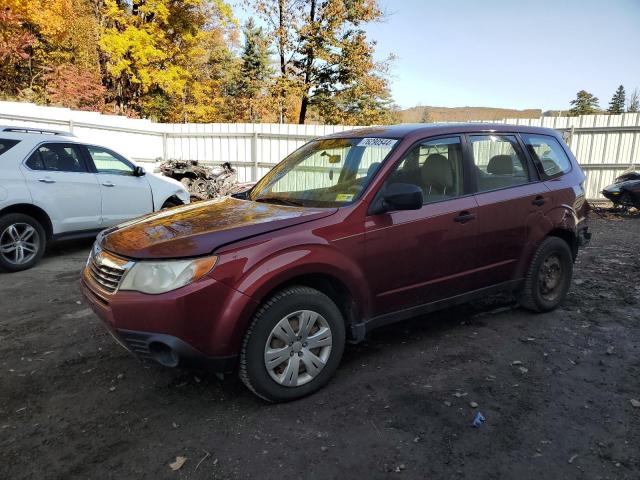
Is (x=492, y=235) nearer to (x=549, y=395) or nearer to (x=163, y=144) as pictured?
(x=549, y=395)

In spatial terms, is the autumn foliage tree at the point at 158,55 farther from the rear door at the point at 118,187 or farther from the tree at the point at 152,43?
the rear door at the point at 118,187

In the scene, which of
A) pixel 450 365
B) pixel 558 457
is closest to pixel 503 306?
A: pixel 450 365

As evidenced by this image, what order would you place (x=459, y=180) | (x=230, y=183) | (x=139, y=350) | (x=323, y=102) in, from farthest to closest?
(x=323, y=102) → (x=230, y=183) → (x=459, y=180) → (x=139, y=350)

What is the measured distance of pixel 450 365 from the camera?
3557 millimetres

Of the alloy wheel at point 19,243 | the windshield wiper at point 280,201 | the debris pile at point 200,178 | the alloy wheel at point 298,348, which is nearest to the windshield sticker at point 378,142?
the windshield wiper at point 280,201

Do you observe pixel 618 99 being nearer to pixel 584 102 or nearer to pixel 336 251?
pixel 584 102

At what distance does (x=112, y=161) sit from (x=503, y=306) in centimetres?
601

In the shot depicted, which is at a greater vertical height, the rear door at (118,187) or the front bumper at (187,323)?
the rear door at (118,187)

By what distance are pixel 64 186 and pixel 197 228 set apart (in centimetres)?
454

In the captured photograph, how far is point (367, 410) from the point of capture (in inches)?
116

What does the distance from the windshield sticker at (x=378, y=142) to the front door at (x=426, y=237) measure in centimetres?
17

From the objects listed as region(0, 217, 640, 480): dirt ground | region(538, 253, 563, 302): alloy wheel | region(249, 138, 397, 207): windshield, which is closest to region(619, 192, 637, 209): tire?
region(0, 217, 640, 480): dirt ground

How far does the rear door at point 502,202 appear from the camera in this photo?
154 inches

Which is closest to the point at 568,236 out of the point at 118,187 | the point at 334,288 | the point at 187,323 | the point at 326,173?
the point at 326,173
